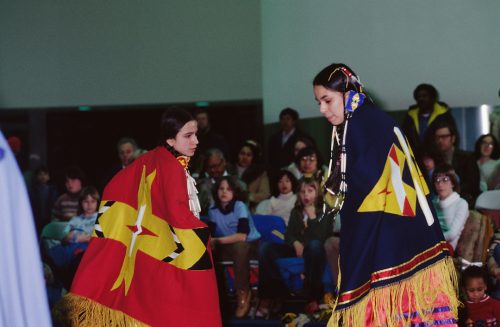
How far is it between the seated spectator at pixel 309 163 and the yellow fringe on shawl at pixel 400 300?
344 cm

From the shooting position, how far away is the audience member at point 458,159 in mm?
6832

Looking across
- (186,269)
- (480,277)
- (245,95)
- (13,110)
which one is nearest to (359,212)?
(186,269)

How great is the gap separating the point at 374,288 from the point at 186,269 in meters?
1.28

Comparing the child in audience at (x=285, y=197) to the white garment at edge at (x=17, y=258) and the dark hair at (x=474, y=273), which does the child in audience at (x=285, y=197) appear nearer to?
the dark hair at (x=474, y=273)

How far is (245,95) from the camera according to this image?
10008mm

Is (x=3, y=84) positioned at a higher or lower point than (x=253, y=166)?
higher

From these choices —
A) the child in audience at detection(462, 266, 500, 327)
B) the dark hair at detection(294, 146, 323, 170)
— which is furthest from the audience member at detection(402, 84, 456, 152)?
the child in audience at detection(462, 266, 500, 327)

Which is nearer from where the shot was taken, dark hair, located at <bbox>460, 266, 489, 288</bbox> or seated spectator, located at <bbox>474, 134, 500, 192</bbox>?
dark hair, located at <bbox>460, 266, 489, 288</bbox>

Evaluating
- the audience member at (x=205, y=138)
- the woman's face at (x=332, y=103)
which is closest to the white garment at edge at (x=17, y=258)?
the woman's face at (x=332, y=103)

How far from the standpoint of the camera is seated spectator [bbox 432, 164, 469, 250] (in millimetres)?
6148

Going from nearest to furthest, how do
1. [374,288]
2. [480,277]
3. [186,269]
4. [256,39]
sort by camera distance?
[374,288] → [186,269] → [480,277] → [256,39]

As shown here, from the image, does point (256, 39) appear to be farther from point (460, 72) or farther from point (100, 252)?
point (100, 252)

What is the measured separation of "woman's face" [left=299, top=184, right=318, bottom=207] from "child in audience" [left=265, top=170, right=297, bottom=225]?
1.27 feet

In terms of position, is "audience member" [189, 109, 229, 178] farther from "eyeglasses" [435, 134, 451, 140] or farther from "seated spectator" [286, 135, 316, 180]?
"eyeglasses" [435, 134, 451, 140]
